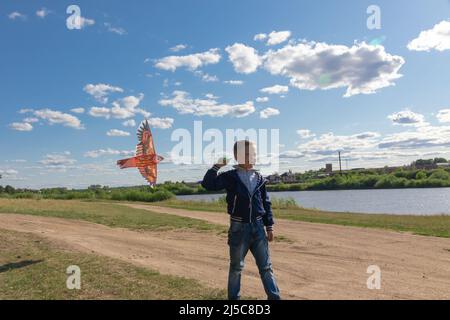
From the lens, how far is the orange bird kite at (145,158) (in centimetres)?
1206

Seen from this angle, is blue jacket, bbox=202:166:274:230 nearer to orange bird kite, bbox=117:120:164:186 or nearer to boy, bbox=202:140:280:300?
boy, bbox=202:140:280:300

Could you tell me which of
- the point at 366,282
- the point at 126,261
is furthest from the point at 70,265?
the point at 366,282

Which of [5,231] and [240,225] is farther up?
[240,225]

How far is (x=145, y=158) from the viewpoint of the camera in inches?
478

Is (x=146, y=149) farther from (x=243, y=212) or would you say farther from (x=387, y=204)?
(x=387, y=204)

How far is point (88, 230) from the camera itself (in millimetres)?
15336

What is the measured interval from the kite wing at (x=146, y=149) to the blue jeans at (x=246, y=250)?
272 inches

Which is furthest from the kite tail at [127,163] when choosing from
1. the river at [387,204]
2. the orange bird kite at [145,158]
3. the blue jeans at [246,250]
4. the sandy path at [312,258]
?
the river at [387,204]

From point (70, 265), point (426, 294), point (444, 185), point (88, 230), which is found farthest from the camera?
point (444, 185)

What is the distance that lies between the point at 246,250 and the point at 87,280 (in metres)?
A: 3.32

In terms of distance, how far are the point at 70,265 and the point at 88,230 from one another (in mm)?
6765

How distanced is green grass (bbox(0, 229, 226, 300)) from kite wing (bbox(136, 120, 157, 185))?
2.96 metres

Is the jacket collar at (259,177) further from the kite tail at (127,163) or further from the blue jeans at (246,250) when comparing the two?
the kite tail at (127,163)
